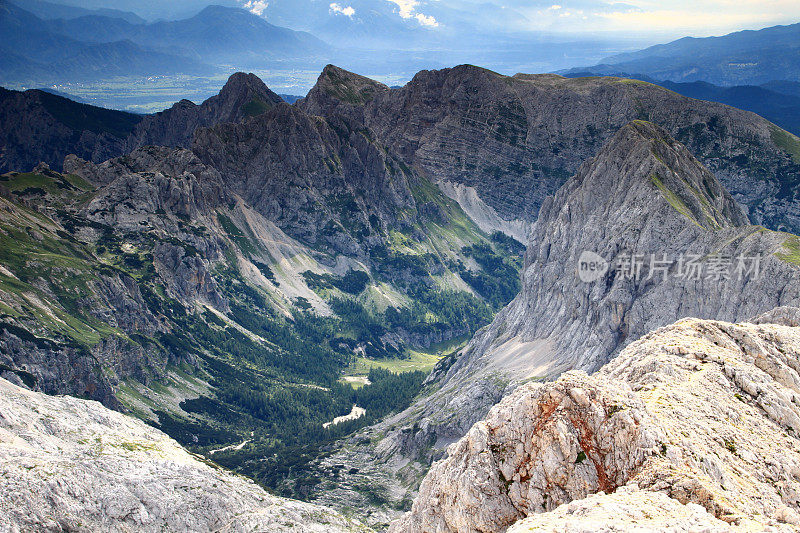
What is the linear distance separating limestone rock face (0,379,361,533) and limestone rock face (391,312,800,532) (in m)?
39.9

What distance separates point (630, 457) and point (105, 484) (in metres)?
66.8

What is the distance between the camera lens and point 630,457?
44.5m

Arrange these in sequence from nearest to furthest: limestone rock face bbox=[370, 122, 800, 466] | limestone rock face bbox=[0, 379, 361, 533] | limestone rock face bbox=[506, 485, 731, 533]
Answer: limestone rock face bbox=[506, 485, 731, 533] < limestone rock face bbox=[0, 379, 361, 533] < limestone rock face bbox=[370, 122, 800, 466]

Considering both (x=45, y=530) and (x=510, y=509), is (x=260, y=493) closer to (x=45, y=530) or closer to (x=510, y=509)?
(x=45, y=530)

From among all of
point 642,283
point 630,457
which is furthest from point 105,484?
point 642,283

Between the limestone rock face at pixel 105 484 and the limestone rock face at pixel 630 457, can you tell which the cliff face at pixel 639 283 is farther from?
the limestone rock face at pixel 105 484

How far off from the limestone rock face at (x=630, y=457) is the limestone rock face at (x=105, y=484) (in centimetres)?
3992

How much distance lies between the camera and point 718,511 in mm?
38594

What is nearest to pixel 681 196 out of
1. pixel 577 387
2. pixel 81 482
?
pixel 577 387

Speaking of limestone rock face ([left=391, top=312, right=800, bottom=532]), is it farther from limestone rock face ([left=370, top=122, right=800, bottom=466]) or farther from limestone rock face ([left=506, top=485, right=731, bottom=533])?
limestone rock face ([left=370, top=122, right=800, bottom=466])

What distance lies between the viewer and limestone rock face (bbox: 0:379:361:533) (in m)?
75.4

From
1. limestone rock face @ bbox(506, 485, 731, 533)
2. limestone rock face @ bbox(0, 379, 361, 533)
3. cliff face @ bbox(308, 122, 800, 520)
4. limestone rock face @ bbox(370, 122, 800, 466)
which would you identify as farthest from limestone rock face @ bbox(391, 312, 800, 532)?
cliff face @ bbox(308, 122, 800, 520)

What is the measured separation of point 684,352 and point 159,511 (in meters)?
67.3

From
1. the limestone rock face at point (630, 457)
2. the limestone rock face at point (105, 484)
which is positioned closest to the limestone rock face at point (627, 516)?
the limestone rock face at point (630, 457)
